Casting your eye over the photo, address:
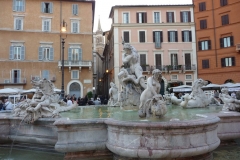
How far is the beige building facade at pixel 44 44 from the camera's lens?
30078 millimetres

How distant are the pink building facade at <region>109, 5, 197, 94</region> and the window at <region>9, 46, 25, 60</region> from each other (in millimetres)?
12280

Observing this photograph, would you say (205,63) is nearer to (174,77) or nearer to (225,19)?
(174,77)

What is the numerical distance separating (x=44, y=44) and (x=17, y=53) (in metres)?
3.59

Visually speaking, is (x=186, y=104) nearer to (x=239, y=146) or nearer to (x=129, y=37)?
(x=239, y=146)

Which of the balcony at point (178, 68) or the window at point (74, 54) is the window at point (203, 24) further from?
the window at point (74, 54)

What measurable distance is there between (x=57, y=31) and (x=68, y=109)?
85.0 feet

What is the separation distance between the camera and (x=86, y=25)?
3278 cm

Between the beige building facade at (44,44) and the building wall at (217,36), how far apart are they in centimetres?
1537

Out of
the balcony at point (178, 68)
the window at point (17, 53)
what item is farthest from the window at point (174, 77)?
the window at point (17, 53)

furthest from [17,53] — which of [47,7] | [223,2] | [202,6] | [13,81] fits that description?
[223,2]

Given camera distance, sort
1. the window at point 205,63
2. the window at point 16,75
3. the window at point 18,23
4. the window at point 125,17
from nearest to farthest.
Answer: the window at point 16,75 < the window at point 18,23 < the window at point 205,63 < the window at point 125,17

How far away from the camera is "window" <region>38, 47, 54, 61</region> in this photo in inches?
1219

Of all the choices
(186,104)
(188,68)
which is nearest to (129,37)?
(188,68)

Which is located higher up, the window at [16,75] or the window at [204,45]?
the window at [204,45]
